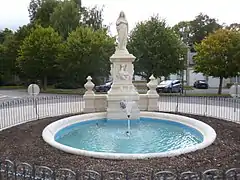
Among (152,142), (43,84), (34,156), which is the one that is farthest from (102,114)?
(43,84)

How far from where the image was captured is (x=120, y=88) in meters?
14.1

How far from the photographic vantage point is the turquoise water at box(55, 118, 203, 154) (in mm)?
9242

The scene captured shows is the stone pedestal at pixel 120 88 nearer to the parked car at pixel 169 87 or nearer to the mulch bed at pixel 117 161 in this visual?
the mulch bed at pixel 117 161

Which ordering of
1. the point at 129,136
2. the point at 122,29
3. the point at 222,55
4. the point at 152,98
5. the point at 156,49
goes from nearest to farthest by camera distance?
1. the point at 129,136
2. the point at 122,29
3. the point at 152,98
4. the point at 222,55
5. the point at 156,49

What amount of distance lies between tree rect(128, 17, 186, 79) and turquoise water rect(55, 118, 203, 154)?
14.5m

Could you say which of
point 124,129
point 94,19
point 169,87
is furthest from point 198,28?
point 124,129

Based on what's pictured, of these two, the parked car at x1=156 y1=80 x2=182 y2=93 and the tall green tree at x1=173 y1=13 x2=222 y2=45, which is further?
the tall green tree at x1=173 y1=13 x2=222 y2=45

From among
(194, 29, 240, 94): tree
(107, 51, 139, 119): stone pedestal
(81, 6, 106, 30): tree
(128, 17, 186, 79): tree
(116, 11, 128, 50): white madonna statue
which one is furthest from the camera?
(81, 6, 106, 30): tree

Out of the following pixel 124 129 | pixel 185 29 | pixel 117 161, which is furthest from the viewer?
pixel 185 29

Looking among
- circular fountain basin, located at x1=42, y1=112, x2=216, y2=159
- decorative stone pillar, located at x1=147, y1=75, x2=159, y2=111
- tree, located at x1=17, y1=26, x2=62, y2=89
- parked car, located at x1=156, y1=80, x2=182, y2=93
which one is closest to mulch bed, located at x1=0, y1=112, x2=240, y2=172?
circular fountain basin, located at x1=42, y1=112, x2=216, y2=159

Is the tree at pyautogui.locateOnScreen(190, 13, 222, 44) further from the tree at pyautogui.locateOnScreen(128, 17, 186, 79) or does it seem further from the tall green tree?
the tree at pyautogui.locateOnScreen(128, 17, 186, 79)

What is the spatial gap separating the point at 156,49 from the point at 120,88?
14.3 metres

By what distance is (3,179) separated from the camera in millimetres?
5047

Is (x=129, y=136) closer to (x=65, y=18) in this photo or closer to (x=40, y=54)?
(x=40, y=54)
